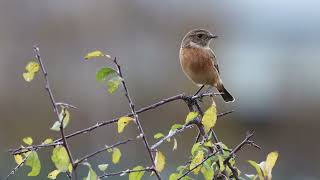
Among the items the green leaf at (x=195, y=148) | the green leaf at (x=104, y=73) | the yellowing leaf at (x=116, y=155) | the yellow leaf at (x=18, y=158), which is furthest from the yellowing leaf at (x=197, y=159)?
the yellow leaf at (x=18, y=158)

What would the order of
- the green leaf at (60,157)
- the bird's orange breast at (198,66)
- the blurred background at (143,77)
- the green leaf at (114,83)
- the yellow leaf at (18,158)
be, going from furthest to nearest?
the blurred background at (143,77), the bird's orange breast at (198,66), the yellow leaf at (18,158), the green leaf at (114,83), the green leaf at (60,157)

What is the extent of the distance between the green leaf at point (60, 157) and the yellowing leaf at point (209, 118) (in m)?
0.44

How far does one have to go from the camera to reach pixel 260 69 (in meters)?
19.1

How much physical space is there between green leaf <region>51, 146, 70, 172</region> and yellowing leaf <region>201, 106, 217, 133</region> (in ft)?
1.46

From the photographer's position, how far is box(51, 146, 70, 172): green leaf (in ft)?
8.00

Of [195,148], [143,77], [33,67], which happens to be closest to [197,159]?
[195,148]

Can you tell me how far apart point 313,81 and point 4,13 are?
753 centimetres

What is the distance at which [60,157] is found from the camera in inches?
96.1

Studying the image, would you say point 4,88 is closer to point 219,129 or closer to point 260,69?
point 219,129

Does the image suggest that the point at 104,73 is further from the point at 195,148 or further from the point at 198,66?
the point at 198,66

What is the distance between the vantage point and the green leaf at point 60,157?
8.00 feet

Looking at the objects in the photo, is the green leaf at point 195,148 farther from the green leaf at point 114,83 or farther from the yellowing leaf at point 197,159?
the green leaf at point 114,83

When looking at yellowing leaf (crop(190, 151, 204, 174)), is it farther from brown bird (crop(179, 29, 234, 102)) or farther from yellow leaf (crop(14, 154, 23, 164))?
brown bird (crop(179, 29, 234, 102))

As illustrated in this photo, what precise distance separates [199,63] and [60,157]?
2.85 m
